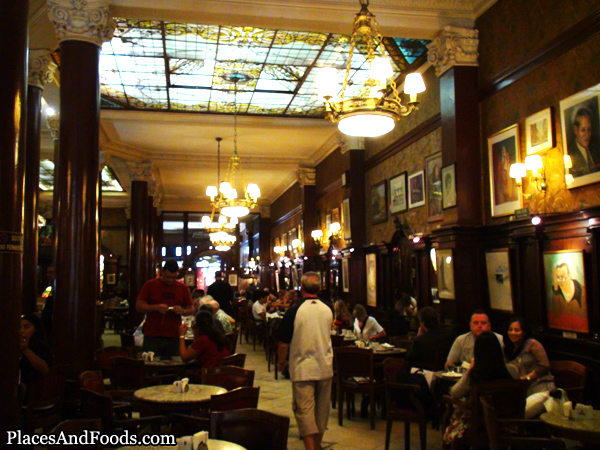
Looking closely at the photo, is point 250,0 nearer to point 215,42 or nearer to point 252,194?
point 215,42

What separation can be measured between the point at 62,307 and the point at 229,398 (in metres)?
3.13

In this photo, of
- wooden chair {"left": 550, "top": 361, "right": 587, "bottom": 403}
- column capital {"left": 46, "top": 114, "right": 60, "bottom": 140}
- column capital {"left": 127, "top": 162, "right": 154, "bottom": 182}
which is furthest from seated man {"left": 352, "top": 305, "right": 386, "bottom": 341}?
column capital {"left": 127, "top": 162, "right": 154, "bottom": 182}

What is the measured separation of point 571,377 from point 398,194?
592cm

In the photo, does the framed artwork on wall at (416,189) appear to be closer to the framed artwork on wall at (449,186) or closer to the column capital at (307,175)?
the framed artwork on wall at (449,186)

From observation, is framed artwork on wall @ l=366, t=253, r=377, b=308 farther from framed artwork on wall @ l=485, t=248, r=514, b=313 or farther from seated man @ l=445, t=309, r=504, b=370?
seated man @ l=445, t=309, r=504, b=370

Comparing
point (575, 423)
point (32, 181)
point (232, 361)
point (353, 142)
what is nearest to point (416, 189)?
point (353, 142)

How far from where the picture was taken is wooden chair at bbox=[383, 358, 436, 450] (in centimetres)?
510

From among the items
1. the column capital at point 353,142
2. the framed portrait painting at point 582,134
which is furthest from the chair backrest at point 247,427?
the column capital at point 353,142

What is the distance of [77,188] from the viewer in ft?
20.7

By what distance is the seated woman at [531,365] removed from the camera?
4.86 metres

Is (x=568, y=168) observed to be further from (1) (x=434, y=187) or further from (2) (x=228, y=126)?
(2) (x=228, y=126)

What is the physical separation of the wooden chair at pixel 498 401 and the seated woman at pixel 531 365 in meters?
0.64

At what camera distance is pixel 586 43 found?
5.66 m

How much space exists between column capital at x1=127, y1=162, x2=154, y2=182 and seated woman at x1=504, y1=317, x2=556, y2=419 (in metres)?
13.7
